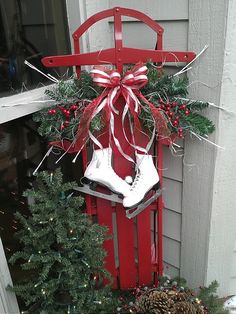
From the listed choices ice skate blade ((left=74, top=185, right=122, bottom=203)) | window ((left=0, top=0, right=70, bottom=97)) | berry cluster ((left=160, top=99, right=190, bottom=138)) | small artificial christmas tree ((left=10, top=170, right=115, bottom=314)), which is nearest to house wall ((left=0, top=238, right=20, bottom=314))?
small artificial christmas tree ((left=10, top=170, right=115, bottom=314))

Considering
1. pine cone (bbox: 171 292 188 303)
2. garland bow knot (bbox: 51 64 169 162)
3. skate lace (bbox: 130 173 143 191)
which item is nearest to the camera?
garland bow knot (bbox: 51 64 169 162)

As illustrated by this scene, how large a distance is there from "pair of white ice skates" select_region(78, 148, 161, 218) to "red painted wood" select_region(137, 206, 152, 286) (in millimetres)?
139

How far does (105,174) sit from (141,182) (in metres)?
0.12

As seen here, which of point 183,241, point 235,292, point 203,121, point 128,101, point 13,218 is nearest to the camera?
point 128,101

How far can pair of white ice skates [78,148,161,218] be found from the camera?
3.59 feet

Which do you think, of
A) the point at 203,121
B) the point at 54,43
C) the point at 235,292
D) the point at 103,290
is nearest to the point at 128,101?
the point at 203,121

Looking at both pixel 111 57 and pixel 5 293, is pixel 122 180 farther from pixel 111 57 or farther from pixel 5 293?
pixel 5 293

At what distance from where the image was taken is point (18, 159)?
4.00ft

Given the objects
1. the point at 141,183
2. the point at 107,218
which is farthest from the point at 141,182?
the point at 107,218

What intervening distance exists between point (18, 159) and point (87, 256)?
43cm

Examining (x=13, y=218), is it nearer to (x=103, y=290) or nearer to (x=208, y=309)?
(x=103, y=290)

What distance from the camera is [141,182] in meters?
1.11

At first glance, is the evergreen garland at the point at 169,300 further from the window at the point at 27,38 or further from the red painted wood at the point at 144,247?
the window at the point at 27,38

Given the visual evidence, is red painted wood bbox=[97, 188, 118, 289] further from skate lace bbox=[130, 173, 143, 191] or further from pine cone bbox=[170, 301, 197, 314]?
pine cone bbox=[170, 301, 197, 314]
